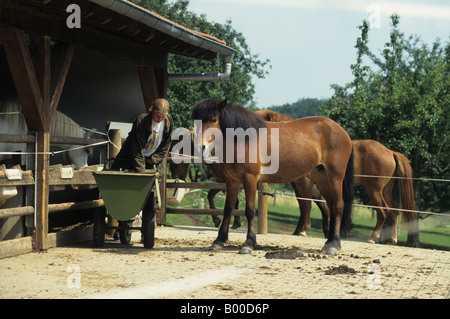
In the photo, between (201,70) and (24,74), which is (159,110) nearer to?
(24,74)

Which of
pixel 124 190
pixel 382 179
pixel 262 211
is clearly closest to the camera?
pixel 124 190

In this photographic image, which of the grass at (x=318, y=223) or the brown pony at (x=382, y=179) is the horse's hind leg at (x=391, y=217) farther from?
the grass at (x=318, y=223)

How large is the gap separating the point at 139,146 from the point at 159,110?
0.52 metres

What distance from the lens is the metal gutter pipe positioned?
6895 millimetres

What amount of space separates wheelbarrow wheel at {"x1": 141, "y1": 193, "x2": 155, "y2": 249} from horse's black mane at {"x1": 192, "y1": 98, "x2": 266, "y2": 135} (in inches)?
49.3

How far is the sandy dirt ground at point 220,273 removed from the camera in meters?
5.03

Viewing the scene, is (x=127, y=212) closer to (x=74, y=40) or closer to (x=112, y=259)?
(x=112, y=259)

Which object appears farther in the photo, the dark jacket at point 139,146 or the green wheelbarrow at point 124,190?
the dark jacket at point 139,146

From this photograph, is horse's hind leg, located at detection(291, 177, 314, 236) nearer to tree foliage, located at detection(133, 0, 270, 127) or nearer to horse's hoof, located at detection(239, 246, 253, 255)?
horse's hoof, located at detection(239, 246, 253, 255)

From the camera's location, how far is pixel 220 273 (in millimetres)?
6035

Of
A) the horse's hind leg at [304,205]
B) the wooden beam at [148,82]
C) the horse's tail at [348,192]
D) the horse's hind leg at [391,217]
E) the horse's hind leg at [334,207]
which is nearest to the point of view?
the horse's hind leg at [334,207]


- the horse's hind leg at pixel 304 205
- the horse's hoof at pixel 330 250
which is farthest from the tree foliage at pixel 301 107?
the horse's hoof at pixel 330 250

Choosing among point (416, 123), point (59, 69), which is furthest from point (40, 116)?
point (416, 123)

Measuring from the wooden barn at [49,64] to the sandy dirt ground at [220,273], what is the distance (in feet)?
1.84
